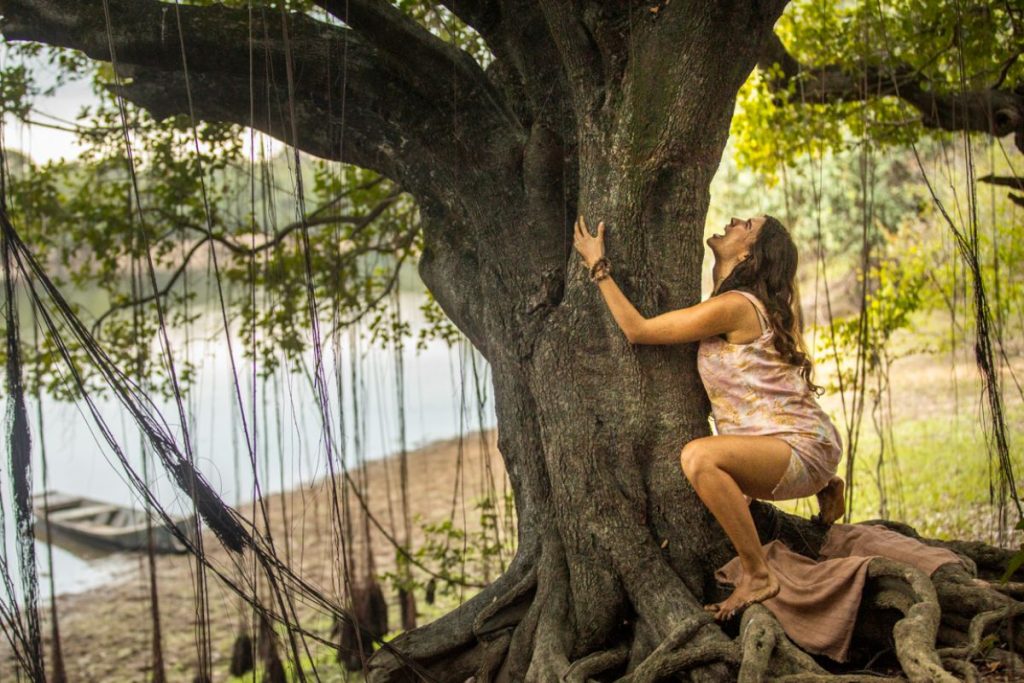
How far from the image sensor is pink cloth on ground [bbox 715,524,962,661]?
101 inches

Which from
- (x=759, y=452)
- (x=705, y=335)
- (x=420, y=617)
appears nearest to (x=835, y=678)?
(x=759, y=452)

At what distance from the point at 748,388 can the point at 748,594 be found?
1.76 feet

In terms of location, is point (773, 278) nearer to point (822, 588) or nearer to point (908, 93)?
point (822, 588)

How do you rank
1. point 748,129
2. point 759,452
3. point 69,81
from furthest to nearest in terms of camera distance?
point 748,129 < point 69,81 < point 759,452

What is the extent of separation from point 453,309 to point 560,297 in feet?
1.55

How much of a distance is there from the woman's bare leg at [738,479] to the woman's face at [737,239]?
52 cm

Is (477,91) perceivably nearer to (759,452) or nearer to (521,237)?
(521,237)

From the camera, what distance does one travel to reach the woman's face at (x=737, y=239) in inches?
106

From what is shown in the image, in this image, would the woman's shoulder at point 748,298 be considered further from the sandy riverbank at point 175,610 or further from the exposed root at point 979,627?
the sandy riverbank at point 175,610

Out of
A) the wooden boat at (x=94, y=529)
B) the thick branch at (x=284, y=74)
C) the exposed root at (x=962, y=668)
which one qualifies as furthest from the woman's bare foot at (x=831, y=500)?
the wooden boat at (x=94, y=529)

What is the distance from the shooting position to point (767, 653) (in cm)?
237

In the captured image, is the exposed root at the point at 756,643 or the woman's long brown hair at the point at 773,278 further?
the woman's long brown hair at the point at 773,278

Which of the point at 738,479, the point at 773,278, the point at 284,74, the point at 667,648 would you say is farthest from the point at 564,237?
the point at 667,648

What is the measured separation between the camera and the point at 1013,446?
4.79 m
